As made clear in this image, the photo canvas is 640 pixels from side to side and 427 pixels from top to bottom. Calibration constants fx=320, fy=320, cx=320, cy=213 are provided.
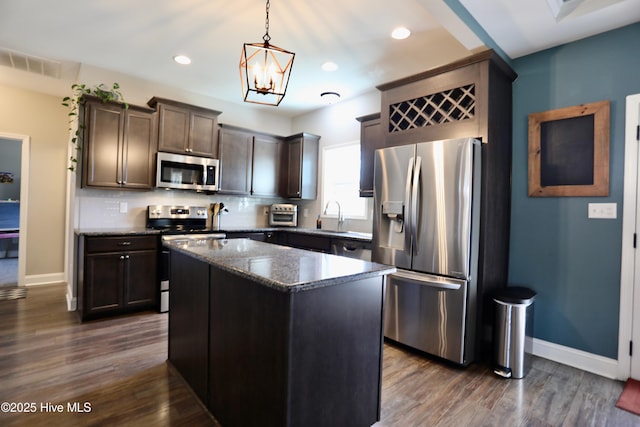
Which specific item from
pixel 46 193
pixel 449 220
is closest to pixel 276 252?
pixel 449 220

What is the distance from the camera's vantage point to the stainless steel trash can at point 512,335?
2379 millimetres

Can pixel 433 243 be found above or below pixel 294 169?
below

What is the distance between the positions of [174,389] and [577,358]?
306 cm

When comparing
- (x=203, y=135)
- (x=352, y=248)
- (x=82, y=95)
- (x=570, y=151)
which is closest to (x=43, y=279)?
(x=82, y=95)

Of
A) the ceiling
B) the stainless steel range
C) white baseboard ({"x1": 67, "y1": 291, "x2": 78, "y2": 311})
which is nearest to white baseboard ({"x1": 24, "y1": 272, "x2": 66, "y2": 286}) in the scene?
white baseboard ({"x1": 67, "y1": 291, "x2": 78, "y2": 311})

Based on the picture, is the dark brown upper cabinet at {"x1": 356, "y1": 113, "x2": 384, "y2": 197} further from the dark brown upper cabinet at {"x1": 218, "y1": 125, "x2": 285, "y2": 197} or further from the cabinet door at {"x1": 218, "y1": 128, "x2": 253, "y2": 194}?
the cabinet door at {"x1": 218, "y1": 128, "x2": 253, "y2": 194}

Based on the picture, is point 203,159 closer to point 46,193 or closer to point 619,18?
point 46,193

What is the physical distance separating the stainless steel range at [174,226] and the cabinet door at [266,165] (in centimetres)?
87

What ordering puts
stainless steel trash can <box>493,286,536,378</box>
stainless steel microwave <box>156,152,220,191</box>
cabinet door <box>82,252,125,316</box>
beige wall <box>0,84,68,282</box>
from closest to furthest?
stainless steel trash can <box>493,286,536,378</box> < cabinet door <box>82,252,125,316</box> < stainless steel microwave <box>156,152,220,191</box> < beige wall <box>0,84,68,282</box>

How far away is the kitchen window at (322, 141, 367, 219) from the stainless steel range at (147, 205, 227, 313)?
1683mm

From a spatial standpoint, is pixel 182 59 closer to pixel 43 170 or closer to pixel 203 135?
pixel 203 135

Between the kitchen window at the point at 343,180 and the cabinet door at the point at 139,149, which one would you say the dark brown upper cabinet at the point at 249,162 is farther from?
the cabinet door at the point at 139,149

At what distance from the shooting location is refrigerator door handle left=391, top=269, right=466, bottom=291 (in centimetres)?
250

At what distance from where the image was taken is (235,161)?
4605mm
